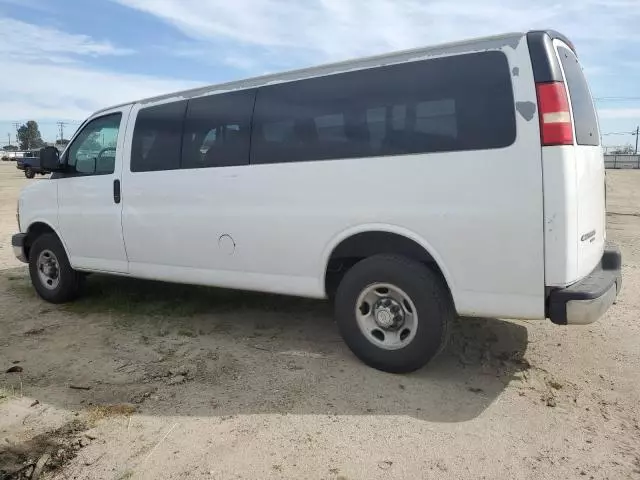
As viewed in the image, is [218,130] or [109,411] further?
[218,130]

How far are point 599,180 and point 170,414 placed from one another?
3.28m

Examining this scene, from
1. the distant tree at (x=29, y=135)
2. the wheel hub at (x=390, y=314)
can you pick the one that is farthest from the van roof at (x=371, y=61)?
the distant tree at (x=29, y=135)

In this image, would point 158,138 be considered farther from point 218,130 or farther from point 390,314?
point 390,314

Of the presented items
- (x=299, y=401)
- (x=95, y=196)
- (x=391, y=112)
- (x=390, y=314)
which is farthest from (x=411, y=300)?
(x=95, y=196)

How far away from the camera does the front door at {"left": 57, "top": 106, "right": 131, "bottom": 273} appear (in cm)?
525

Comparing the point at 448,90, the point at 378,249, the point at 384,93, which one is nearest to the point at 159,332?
the point at 378,249

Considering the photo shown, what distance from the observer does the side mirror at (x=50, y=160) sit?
222 inches

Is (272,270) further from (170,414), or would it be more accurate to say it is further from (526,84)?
(526,84)

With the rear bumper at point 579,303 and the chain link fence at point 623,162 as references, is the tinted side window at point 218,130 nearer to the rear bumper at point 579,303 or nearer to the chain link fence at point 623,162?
the rear bumper at point 579,303

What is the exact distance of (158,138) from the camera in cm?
492

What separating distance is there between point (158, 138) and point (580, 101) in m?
3.47

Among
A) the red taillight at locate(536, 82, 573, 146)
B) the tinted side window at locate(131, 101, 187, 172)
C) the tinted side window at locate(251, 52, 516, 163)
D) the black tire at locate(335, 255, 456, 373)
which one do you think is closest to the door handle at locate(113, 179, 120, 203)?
the tinted side window at locate(131, 101, 187, 172)

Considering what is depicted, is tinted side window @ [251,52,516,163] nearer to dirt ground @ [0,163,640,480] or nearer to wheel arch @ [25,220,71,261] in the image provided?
dirt ground @ [0,163,640,480]

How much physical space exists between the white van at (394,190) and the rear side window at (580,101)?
1.0 inches
